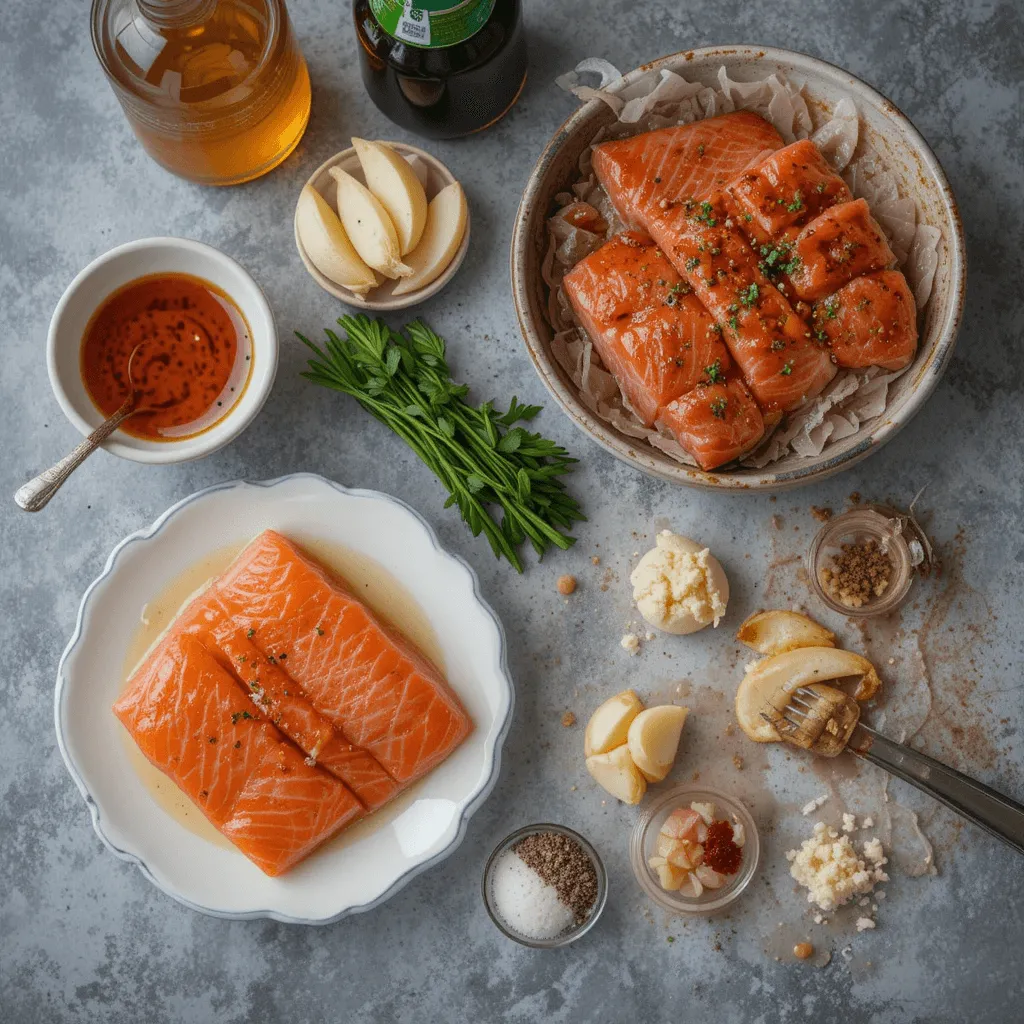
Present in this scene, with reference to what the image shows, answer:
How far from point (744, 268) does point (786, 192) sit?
0.58ft

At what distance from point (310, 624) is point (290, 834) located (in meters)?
0.48

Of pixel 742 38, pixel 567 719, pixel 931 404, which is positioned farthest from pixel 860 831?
pixel 742 38

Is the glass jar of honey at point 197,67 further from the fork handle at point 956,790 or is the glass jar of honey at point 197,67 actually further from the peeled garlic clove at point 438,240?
the fork handle at point 956,790

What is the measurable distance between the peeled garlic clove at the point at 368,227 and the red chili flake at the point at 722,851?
1490 millimetres

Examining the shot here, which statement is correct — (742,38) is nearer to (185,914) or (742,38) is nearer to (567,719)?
(567,719)

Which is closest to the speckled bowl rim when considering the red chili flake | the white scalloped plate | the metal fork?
the white scalloped plate

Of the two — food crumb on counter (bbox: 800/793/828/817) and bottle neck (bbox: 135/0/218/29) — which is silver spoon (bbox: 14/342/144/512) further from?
food crumb on counter (bbox: 800/793/828/817)

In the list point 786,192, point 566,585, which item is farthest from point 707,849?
point 786,192

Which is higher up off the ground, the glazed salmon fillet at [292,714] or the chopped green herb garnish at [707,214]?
the chopped green herb garnish at [707,214]

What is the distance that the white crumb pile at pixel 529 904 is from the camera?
7.73ft

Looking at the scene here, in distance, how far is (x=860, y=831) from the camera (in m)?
2.46

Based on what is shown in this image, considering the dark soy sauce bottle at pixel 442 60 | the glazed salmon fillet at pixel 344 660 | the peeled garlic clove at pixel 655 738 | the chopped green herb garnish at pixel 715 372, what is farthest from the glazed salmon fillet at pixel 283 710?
the dark soy sauce bottle at pixel 442 60

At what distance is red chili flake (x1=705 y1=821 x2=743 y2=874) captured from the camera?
2.37m

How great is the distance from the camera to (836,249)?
213 cm
